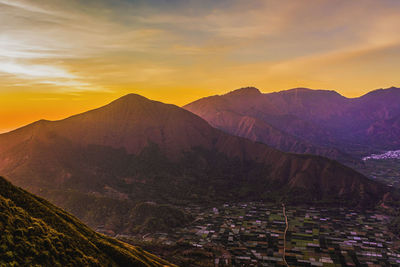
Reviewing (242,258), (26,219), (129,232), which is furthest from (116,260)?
(129,232)

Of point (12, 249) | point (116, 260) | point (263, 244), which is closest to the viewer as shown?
point (12, 249)

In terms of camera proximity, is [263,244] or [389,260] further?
[263,244]

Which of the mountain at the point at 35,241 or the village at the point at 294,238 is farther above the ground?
the mountain at the point at 35,241

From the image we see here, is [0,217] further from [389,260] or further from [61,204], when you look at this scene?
[61,204]

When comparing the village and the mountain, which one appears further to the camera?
the village

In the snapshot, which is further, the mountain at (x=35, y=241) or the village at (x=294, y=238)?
the village at (x=294, y=238)

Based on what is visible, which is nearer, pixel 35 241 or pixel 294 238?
pixel 35 241

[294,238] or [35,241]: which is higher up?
[35,241]

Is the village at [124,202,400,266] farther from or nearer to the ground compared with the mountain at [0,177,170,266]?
nearer to the ground
